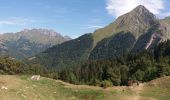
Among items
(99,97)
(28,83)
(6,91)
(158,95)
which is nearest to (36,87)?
(28,83)

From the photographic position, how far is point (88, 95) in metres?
55.6

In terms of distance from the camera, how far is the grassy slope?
50.3 meters

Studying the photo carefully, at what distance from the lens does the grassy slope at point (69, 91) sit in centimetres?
5033

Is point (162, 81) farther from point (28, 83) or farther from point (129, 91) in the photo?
point (28, 83)

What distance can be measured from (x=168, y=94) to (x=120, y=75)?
13666 centimetres

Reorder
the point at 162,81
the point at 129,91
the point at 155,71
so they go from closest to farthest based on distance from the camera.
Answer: the point at 129,91
the point at 162,81
the point at 155,71

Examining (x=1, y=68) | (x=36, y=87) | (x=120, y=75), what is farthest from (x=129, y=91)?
(x=1, y=68)

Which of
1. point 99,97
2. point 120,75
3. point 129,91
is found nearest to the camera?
point 99,97

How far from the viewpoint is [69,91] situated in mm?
57000

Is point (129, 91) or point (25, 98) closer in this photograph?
point (25, 98)

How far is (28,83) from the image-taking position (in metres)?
57.3

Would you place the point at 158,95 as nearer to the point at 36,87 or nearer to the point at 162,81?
the point at 162,81

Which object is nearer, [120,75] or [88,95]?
[88,95]

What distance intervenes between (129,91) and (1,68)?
490 ft
